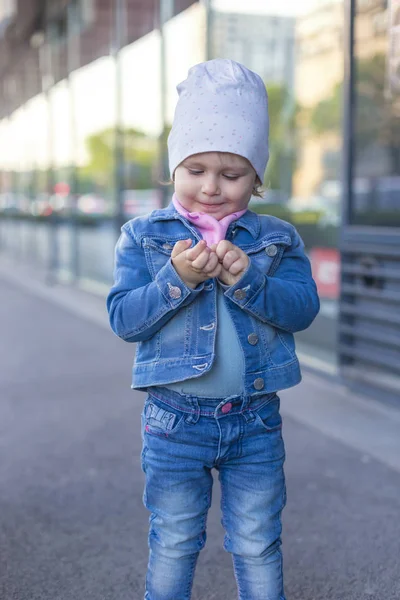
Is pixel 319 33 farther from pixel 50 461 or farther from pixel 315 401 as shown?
pixel 50 461

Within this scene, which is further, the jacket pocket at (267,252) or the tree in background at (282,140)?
the tree in background at (282,140)

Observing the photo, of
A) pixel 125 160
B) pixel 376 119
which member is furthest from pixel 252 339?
pixel 125 160

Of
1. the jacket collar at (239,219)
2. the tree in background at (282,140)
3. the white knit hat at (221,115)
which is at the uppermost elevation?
the tree in background at (282,140)

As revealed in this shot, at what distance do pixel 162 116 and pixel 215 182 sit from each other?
266 inches

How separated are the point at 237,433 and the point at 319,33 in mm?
4265

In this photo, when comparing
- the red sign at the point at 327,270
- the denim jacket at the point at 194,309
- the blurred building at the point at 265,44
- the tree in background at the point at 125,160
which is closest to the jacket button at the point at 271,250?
the denim jacket at the point at 194,309

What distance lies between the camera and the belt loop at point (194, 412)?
1938 mm

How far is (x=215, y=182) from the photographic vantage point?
1860mm

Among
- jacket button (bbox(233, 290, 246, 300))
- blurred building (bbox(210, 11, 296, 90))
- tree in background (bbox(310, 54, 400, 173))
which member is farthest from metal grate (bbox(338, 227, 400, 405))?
jacket button (bbox(233, 290, 246, 300))

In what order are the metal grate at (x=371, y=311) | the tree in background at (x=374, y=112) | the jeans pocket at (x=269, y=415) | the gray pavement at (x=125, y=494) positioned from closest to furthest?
the jeans pocket at (x=269, y=415) → the gray pavement at (x=125, y=494) → the metal grate at (x=371, y=311) → the tree in background at (x=374, y=112)

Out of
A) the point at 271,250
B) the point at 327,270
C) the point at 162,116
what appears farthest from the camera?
the point at 162,116

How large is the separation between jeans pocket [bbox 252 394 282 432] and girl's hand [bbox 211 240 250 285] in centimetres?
34

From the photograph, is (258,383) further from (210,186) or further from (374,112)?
(374,112)

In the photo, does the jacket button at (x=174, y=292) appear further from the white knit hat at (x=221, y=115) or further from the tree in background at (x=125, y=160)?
the tree in background at (x=125, y=160)
